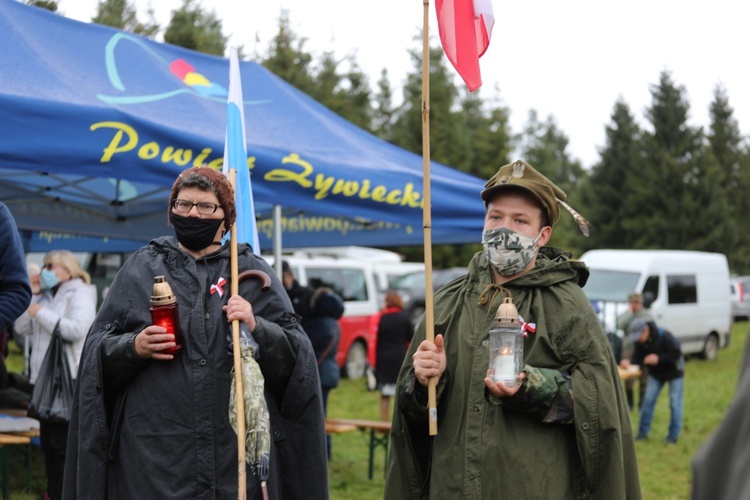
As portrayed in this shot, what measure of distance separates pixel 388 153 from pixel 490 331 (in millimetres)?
5084

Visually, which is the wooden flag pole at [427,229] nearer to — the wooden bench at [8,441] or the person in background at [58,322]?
the person in background at [58,322]

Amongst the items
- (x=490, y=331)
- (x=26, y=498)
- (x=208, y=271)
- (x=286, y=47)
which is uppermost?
(x=286, y=47)

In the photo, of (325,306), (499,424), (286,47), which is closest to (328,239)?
(325,306)

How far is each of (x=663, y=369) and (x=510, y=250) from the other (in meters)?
9.11

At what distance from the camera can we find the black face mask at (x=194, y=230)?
11.2ft

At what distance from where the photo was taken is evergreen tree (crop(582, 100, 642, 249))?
48500 mm

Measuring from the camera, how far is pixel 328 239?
9.93m

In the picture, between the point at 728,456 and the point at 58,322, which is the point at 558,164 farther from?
the point at 728,456

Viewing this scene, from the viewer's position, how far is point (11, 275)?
13.4 ft

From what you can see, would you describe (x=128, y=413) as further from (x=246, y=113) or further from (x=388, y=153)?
(x=388, y=153)

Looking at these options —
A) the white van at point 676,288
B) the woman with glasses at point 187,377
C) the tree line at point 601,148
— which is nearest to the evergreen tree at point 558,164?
the tree line at point 601,148

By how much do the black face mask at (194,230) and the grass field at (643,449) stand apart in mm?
2189

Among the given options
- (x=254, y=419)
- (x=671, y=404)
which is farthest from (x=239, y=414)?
(x=671, y=404)

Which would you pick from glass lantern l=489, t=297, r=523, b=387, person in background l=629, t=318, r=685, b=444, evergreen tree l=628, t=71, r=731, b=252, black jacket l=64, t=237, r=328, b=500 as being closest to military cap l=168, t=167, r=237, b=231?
black jacket l=64, t=237, r=328, b=500
